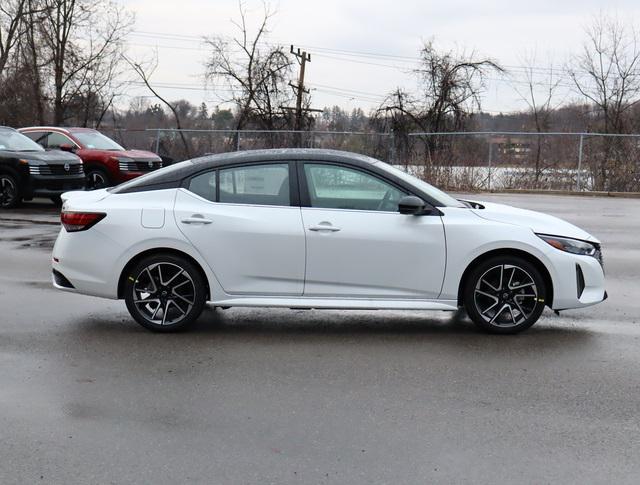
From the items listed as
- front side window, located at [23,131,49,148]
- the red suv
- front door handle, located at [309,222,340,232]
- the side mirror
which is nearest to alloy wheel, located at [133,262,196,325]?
front door handle, located at [309,222,340,232]

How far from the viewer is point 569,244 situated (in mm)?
6652

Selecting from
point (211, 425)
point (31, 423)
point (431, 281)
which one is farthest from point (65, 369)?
point (431, 281)

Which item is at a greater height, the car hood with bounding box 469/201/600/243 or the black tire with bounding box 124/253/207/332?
the car hood with bounding box 469/201/600/243

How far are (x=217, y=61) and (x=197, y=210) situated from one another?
100 feet

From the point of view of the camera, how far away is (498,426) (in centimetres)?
460

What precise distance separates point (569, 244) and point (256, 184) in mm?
2697

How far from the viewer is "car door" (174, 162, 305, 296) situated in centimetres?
658

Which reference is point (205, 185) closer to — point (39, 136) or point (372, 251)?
point (372, 251)

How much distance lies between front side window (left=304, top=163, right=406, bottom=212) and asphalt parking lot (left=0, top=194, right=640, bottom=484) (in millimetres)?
1114

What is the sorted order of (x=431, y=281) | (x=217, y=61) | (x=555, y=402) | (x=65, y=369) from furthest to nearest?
(x=217, y=61) → (x=431, y=281) → (x=65, y=369) → (x=555, y=402)

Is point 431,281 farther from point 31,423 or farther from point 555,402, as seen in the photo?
point 31,423

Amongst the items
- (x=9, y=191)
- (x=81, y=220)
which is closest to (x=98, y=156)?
(x=9, y=191)

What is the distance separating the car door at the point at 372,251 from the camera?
6.54 m

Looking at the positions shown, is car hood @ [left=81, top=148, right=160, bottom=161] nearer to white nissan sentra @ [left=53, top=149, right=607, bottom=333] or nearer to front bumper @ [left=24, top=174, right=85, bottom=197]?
front bumper @ [left=24, top=174, right=85, bottom=197]
